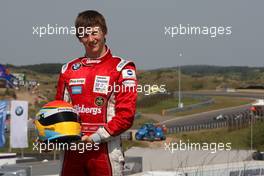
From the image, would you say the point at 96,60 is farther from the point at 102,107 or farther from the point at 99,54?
the point at 102,107

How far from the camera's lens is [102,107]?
15.5ft

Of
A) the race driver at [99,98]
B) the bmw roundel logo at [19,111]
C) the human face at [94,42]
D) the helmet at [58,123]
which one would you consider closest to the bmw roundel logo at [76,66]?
the race driver at [99,98]

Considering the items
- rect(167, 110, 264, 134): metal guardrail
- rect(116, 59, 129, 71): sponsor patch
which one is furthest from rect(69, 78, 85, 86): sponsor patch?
rect(167, 110, 264, 134): metal guardrail

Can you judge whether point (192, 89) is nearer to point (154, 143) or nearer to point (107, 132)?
point (154, 143)

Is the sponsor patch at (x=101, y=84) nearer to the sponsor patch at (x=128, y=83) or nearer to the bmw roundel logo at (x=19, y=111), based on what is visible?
the sponsor patch at (x=128, y=83)

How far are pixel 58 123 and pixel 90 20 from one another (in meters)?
0.73

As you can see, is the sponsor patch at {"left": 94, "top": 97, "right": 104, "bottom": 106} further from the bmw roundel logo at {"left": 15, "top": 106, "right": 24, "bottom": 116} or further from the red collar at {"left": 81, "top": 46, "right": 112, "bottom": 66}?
the bmw roundel logo at {"left": 15, "top": 106, "right": 24, "bottom": 116}

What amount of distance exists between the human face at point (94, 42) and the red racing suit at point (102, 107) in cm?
5

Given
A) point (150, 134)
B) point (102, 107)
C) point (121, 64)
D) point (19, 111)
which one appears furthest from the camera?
point (150, 134)

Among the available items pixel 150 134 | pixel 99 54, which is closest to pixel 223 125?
pixel 150 134

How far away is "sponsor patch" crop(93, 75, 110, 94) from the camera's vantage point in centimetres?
473

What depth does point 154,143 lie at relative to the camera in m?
38.1

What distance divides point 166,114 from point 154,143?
75.2ft

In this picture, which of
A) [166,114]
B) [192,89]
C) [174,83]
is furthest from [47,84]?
[192,89]
